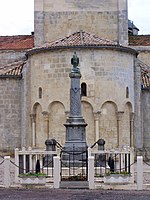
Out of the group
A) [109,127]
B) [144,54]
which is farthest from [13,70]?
[144,54]

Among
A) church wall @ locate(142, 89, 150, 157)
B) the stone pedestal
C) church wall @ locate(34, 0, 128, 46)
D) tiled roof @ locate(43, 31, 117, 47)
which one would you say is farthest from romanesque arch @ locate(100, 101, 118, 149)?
the stone pedestal

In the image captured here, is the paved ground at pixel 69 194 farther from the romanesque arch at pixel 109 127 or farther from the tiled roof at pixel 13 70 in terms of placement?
the tiled roof at pixel 13 70

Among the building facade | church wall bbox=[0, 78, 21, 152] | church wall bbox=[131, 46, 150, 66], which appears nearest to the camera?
the building facade

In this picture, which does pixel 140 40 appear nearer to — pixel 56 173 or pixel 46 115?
pixel 46 115

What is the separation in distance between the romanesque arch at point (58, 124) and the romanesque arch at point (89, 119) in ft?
3.43

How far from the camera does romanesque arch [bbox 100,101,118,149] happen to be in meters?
32.4

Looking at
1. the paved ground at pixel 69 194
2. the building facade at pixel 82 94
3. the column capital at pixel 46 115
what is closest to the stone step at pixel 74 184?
the paved ground at pixel 69 194

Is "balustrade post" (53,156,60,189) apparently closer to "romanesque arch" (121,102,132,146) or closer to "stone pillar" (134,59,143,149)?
"romanesque arch" (121,102,132,146)

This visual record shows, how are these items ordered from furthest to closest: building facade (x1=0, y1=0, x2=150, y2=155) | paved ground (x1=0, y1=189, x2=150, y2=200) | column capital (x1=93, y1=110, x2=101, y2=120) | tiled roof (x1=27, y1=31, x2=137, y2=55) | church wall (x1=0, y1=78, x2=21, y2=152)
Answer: church wall (x1=0, y1=78, x2=21, y2=152) → tiled roof (x1=27, y1=31, x2=137, y2=55) → building facade (x1=0, y1=0, x2=150, y2=155) → column capital (x1=93, y1=110, x2=101, y2=120) → paved ground (x1=0, y1=189, x2=150, y2=200)

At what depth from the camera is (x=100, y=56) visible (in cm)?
3297

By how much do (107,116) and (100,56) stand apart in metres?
2.99

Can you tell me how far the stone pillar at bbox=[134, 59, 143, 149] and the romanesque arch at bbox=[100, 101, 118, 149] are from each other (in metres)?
2.54

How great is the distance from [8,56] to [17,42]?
249 cm

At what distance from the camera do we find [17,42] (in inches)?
1747
